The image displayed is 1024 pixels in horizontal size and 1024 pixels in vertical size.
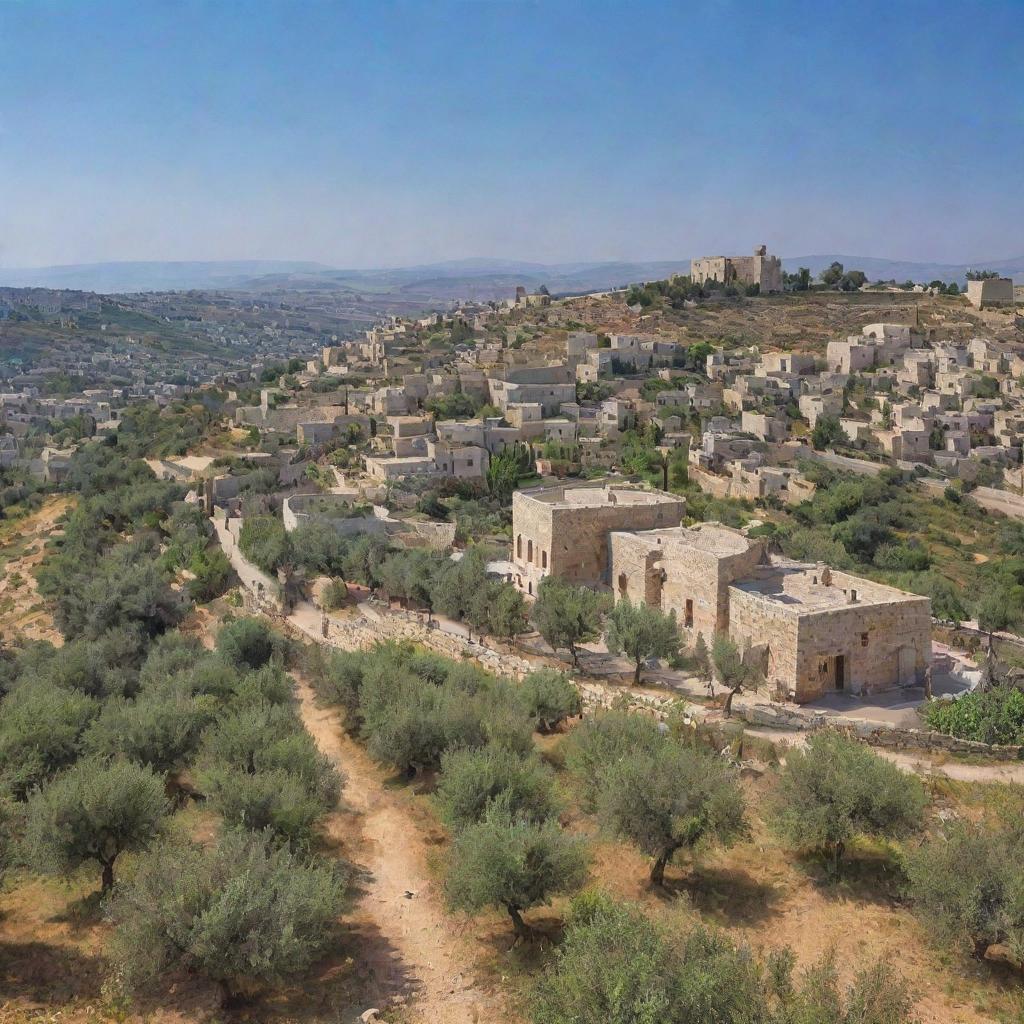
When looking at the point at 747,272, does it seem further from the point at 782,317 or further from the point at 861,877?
the point at 861,877

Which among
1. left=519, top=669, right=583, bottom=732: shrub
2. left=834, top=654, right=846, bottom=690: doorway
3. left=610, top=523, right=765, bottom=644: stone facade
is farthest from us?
left=610, top=523, right=765, bottom=644: stone facade

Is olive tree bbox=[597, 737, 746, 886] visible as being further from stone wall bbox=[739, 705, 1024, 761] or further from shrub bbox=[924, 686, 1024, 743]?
shrub bbox=[924, 686, 1024, 743]

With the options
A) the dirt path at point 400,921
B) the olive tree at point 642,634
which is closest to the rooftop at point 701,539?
the olive tree at point 642,634

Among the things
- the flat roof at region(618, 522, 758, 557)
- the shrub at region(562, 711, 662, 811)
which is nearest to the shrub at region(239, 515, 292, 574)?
the flat roof at region(618, 522, 758, 557)

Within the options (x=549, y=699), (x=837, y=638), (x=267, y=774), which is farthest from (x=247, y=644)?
(x=837, y=638)

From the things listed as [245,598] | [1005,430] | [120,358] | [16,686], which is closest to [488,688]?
[16,686]

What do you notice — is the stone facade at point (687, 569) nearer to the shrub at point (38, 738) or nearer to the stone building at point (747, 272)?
the shrub at point (38, 738)
